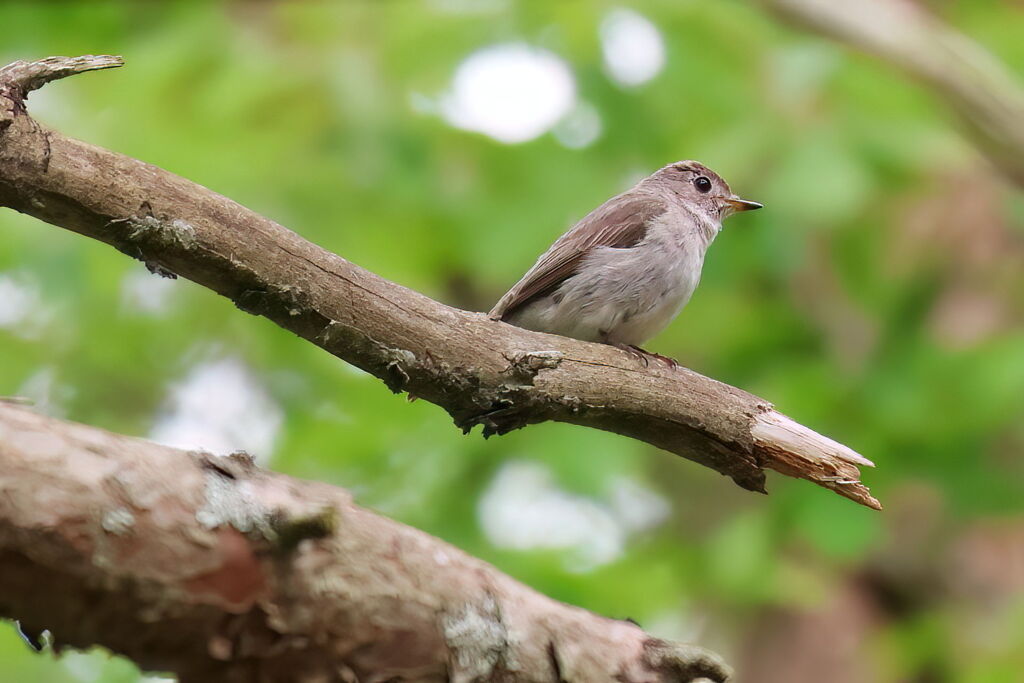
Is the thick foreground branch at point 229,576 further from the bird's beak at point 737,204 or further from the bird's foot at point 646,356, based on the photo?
the bird's beak at point 737,204

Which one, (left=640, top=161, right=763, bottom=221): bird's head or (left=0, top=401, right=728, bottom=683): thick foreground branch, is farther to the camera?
(left=640, top=161, right=763, bottom=221): bird's head

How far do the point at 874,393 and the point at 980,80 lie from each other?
2017 mm

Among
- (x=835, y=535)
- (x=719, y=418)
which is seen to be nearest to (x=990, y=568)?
(x=835, y=535)

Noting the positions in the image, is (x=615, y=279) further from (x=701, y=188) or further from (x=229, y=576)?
(x=229, y=576)

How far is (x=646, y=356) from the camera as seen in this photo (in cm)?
429

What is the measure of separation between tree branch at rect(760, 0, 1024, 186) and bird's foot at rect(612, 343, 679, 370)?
2.42 m

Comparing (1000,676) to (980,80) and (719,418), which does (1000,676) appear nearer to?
(980,80)

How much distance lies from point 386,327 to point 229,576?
1059 mm

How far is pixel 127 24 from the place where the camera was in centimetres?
739

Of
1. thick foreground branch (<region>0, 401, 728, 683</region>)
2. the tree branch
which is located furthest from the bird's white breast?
thick foreground branch (<region>0, 401, 728, 683</region>)

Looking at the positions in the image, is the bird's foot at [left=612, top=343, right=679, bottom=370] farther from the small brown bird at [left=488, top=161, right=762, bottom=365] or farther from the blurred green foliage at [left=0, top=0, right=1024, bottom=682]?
the blurred green foliage at [left=0, top=0, right=1024, bottom=682]

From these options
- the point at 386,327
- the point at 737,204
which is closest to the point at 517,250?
the point at 737,204

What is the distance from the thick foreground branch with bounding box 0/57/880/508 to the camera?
2.83 m

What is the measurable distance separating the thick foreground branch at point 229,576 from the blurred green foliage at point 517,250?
342cm
